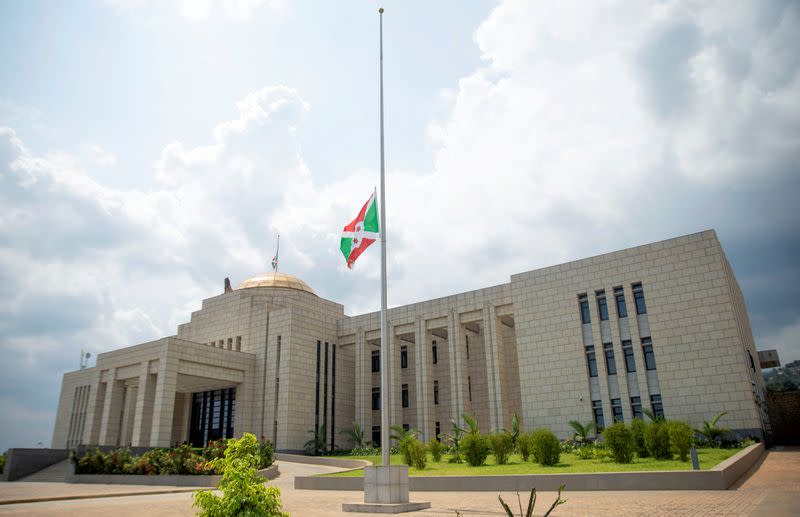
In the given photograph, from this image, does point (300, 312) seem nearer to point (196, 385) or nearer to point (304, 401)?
point (304, 401)

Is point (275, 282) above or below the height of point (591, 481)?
above

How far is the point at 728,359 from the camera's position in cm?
2845

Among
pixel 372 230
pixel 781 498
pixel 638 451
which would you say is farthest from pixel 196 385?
pixel 781 498

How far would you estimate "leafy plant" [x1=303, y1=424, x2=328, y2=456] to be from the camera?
38656mm

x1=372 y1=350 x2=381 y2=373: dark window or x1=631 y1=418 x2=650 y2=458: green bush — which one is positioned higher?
x1=372 y1=350 x2=381 y2=373: dark window

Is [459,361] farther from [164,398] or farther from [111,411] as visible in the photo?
[111,411]

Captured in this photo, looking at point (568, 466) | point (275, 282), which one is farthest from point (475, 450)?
point (275, 282)

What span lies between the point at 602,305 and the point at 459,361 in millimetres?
10743

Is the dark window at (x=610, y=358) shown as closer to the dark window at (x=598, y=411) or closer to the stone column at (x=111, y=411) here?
the dark window at (x=598, y=411)

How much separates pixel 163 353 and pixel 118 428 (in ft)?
27.8

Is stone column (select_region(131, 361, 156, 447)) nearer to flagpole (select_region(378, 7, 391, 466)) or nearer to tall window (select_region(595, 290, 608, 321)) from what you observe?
flagpole (select_region(378, 7, 391, 466))

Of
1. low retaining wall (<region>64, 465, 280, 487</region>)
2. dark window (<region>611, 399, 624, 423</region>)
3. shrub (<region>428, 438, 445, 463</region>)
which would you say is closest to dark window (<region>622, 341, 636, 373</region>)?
dark window (<region>611, 399, 624, 423</region>)

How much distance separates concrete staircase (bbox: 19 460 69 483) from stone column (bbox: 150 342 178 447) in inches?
206

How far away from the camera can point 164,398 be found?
35469 mm
